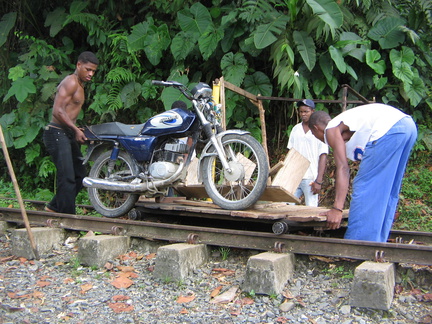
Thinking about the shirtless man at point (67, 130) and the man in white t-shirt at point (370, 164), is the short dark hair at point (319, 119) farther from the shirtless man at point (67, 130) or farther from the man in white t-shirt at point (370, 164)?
the shirtless man at point (67, 130)

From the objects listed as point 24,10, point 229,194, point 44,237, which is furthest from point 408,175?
point 24,10

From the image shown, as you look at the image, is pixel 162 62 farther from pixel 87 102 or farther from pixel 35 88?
pixel 35 88

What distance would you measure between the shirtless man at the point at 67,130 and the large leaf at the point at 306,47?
3275 mm

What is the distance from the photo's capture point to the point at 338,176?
4418 millimetres

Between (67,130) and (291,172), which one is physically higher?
Answer: (67,130)

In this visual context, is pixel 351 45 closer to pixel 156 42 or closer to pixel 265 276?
pixel 156 42

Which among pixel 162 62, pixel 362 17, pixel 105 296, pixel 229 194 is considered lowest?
pixel 105 296

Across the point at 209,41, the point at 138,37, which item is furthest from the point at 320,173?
the point at 138,37

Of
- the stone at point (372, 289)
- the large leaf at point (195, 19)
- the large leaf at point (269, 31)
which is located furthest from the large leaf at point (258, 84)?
the stone at point (372, 289)

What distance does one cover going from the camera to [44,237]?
5.22 m

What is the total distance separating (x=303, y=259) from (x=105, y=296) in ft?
5.60

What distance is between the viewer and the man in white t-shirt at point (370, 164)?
4.43 meters

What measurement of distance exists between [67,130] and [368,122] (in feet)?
11.6

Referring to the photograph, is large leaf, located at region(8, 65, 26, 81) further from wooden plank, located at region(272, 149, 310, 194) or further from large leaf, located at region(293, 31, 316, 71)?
wooden plank, located at region(272, 149, 310, 194)
